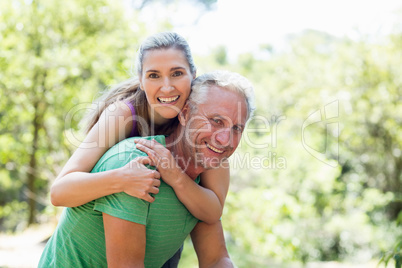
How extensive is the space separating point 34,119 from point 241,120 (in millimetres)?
9717

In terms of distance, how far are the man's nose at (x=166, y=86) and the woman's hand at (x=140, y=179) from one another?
615 millimetres

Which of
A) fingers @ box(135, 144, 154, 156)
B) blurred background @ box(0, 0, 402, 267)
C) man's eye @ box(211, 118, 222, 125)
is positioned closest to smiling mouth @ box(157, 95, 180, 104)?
man's eye @ box(211, 118, 222, 125)

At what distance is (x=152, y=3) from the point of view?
10.9 m

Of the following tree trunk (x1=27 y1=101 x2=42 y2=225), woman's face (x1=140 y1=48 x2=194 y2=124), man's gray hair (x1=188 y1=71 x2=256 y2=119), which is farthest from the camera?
tree trunk (x1=27 y1=101 x2=42 y2=225)

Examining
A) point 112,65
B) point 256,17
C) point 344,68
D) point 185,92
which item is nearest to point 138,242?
point 185,92

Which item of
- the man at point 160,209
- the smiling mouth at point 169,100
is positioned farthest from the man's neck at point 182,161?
the smiling mouth at point 169,100

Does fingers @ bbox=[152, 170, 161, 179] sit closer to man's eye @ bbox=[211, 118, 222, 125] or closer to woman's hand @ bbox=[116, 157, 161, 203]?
woman's hand @ bbox=[116, 157, 161, 203]

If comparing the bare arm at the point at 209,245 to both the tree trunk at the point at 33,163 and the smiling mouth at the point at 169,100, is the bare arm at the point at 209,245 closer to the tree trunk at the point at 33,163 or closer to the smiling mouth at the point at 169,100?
the smiling mouth at the point at 169,100

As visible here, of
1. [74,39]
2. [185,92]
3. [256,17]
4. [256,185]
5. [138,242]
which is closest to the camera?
[138,242]

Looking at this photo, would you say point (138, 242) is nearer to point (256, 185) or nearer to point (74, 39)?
point (74, 39)

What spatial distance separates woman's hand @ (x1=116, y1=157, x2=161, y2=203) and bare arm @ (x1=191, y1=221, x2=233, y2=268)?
0.49 meters

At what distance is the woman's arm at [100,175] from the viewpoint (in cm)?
169

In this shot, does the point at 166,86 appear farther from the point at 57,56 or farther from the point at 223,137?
the point at 57,56

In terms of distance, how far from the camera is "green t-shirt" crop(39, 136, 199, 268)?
1.73 meters
